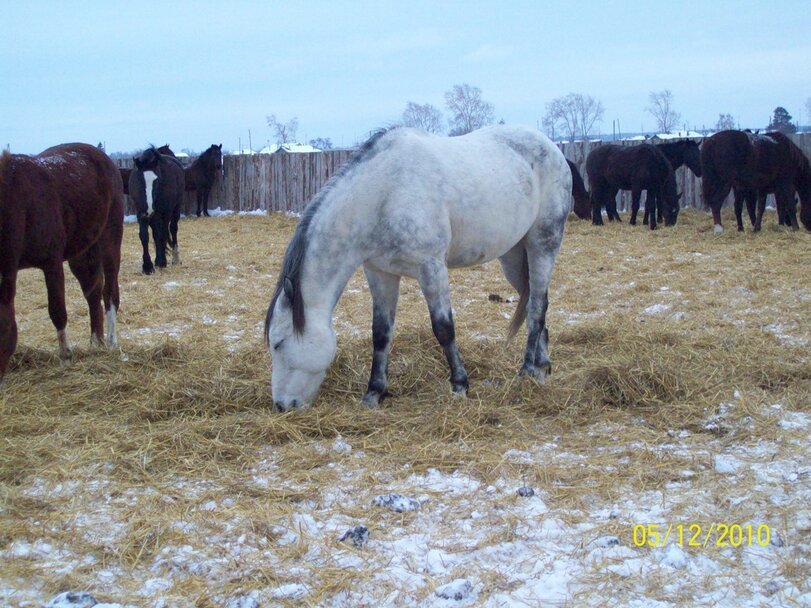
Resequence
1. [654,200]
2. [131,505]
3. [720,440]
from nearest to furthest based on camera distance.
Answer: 1. [131,505]
2. [720,440]
3. [654,200]

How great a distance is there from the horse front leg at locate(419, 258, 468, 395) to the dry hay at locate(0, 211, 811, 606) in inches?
5.6

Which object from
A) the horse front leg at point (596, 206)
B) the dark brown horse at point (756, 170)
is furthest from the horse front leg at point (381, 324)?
the horse front leg at point (596, 206)

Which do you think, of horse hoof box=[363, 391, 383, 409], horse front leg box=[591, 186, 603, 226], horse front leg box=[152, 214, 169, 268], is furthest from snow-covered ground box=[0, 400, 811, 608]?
horse front leg box=[591, 186, 603, 226]

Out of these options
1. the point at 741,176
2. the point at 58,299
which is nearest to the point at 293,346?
the point at 58,299

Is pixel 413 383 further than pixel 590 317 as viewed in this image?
No

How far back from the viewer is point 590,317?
7.05 m

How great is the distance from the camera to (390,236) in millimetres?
4293

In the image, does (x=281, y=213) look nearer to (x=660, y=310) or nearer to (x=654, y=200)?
(x=654, y=200)

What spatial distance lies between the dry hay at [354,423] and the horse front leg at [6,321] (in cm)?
31

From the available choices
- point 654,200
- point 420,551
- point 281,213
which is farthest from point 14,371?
point 281,213

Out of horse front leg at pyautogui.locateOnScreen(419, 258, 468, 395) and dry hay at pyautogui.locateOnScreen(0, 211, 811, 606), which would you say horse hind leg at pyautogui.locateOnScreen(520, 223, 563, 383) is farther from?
horse front leg at pyautogui.locateOnScreen(419, 258, 468, 395)

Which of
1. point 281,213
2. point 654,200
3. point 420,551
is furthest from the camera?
point 281,213

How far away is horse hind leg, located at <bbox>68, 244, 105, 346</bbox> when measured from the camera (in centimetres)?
609

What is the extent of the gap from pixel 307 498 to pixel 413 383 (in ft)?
6.02
